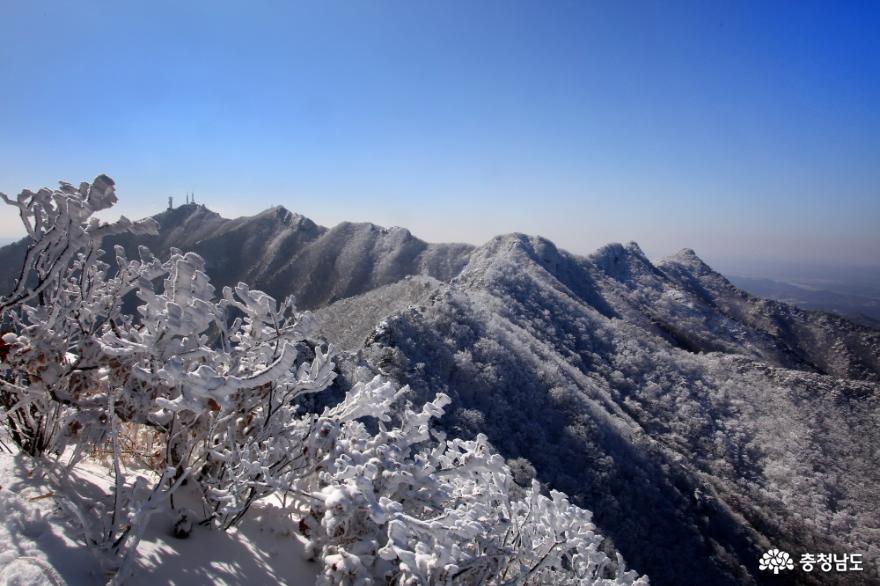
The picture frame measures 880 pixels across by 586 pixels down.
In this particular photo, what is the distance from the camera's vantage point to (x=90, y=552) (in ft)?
7.63

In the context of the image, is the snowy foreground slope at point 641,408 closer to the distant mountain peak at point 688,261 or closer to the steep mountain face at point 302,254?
the steep mountain face at point 302,254

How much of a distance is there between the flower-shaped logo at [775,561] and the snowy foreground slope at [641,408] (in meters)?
0.26

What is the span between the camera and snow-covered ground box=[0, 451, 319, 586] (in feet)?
7.23

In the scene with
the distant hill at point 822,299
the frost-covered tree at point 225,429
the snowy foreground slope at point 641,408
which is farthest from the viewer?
the distant hill at point 822,299

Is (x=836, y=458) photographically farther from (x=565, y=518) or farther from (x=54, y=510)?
(x=54, y=510)

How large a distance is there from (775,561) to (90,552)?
1551 cm

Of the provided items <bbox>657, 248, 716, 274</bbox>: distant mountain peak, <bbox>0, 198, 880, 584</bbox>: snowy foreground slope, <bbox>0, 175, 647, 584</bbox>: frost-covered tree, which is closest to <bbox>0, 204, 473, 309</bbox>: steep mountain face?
<bbox>0, 198, 880, 584</bbox>: snowy foreground slope

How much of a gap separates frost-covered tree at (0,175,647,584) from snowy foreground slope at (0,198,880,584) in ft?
23.9

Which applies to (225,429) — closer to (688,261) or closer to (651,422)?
(651,422)

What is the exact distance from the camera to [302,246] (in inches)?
1943

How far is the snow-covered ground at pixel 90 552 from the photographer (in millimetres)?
2205

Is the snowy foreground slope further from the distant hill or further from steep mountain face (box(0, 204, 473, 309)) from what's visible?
the distant hill
